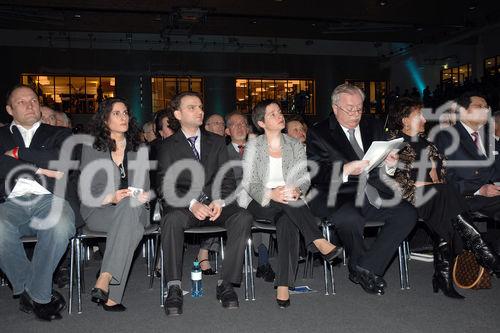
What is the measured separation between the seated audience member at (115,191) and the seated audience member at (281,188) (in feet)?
2.78

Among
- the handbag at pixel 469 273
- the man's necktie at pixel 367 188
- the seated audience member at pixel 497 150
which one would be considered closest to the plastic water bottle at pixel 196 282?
the man's necktie at pixel 367 188

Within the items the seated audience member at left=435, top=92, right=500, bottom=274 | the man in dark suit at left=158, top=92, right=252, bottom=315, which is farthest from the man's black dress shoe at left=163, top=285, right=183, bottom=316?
the seated audience member at left=435, top=92, right=500, bottom=274

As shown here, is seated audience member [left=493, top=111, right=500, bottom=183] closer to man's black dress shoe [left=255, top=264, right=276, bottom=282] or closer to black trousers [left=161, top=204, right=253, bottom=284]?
man's black dress shoe [left=255, top=264, right=276, bottom=282]

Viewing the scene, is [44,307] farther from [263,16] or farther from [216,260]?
[263,16]

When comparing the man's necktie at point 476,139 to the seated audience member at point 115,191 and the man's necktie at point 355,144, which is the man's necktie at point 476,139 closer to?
the man's necktie at point 355,144

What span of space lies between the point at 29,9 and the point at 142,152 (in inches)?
490

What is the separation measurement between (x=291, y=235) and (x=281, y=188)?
35 cm

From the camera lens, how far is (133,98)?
21.0 meters

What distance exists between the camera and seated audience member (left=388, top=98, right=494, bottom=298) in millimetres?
3586

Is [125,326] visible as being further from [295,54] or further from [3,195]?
[295,54]

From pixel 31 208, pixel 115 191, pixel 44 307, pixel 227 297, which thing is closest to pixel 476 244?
pixel 227 297

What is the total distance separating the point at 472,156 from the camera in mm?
4281

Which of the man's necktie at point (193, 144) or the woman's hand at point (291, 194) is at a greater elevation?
the man's necktie at point (193, 144)

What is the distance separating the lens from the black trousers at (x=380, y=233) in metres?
3.58
